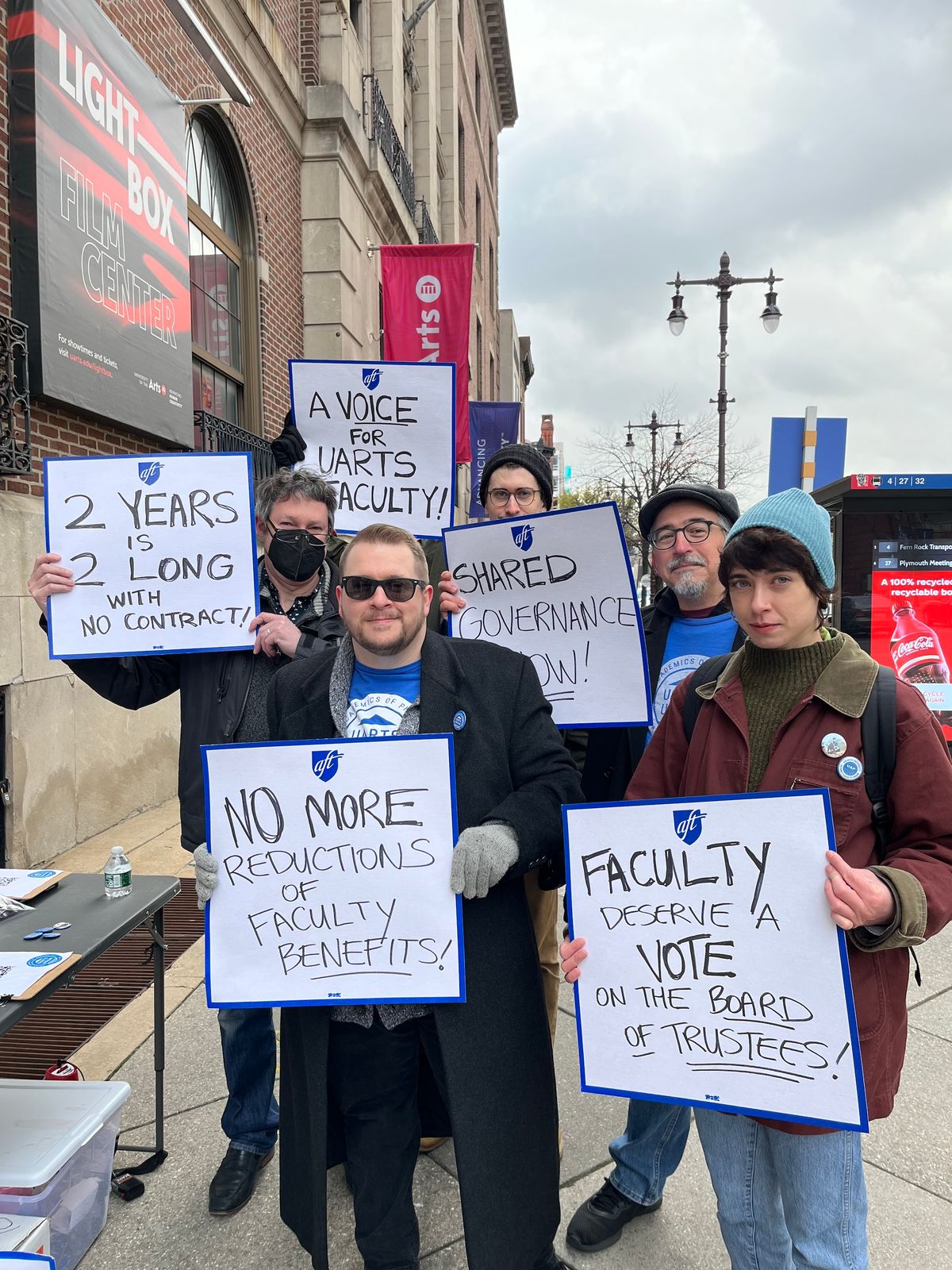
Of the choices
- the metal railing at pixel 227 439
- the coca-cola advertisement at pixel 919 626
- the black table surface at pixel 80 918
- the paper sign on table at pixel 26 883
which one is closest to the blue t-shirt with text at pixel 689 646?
the black table surface at pixel 80 918

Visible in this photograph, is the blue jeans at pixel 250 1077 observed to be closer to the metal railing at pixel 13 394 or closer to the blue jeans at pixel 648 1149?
the blue jeans at pixel 648 1149

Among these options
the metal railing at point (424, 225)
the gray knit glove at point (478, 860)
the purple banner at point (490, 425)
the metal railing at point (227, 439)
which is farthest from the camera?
the purple banner at point (490, 425)

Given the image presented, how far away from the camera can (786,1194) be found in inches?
65.6

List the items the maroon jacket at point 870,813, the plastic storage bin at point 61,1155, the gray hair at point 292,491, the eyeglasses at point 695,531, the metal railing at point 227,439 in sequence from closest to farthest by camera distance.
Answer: the maroon jacket at point 870,813, the plastic storage bin at point 61,1155, the eyeglasses at point 695,531, the gray hair at point 292,491, the metal railing at point 227,439

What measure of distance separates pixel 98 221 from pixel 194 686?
186 inches

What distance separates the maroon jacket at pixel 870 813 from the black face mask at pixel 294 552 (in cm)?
143

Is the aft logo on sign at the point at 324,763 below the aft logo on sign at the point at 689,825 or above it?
above

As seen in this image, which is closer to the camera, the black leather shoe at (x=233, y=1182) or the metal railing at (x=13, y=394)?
the black leather shoe at (x=233, y=1182)

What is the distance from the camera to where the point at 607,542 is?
2607 mm

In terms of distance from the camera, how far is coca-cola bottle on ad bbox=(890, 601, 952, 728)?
667 centimetres

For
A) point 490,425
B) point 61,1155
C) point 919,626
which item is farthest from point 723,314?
point 61,1155

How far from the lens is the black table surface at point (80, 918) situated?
2.06 meters

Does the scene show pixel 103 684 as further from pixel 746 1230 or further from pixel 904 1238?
pixel 904 1238

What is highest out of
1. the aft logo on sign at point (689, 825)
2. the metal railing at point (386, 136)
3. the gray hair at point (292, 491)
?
the metal railing at point (386, 136)
